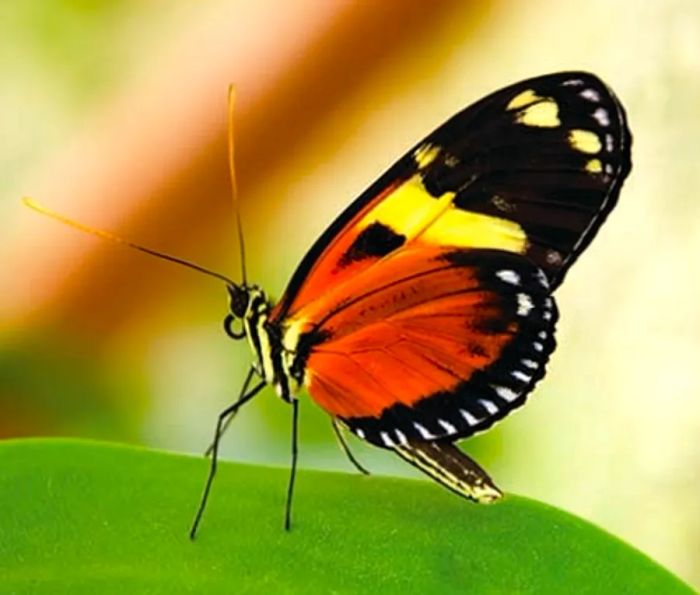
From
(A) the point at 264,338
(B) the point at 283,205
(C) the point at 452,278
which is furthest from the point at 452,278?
(B) the point at 283,205

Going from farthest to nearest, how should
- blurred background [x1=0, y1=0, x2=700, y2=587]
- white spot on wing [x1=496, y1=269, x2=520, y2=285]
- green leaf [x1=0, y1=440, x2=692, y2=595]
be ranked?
1. blurred background [x1=0, y1=0, x2=700, y2=587]
2. white spot on wing [x1=496, y1=269, x2=520, y2=285]
3. green leaf [x1=0, y1=440, x2=692, y2=595]

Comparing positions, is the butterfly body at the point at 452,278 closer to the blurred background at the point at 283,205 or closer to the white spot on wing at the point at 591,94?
the white spot on wing at the point at 591,94

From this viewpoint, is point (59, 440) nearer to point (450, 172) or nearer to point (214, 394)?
point (450, 172)

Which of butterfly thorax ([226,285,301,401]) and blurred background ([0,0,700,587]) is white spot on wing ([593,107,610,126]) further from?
blurred background ([0,0,700,587])

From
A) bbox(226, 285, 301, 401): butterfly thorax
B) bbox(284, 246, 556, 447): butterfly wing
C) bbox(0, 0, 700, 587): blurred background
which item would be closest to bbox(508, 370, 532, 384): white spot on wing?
bbox(284, 246, 556, 447): butterfly wing

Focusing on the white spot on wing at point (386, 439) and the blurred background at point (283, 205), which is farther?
the blurred background at point (283, 205)

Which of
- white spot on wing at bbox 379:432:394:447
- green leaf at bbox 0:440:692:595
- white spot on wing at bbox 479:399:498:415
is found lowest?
green leaf at bbox 0:440:692:595

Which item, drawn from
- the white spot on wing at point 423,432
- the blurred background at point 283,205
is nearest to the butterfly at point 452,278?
the white spot on wing at point 423,432

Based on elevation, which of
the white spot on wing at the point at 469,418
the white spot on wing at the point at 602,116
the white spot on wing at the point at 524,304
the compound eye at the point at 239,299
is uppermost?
the white spot on wing at the point at 602,116
